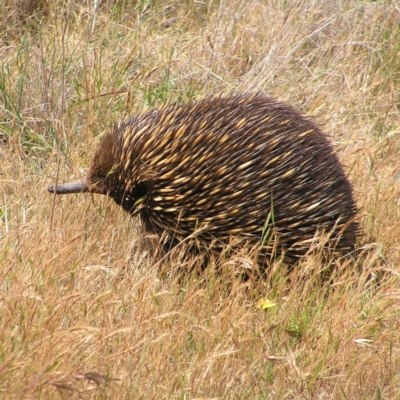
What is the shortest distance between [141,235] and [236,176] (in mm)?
592

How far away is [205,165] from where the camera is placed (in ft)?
12.6

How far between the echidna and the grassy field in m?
0.20

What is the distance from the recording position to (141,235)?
4012mm

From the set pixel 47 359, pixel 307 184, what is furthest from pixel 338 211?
pixel 47 359

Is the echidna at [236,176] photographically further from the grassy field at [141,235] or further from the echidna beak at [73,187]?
the grassy field at [141,235]

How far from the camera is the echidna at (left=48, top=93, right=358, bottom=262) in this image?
3768 millimetres

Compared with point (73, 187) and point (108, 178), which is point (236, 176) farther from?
point (73, 187)

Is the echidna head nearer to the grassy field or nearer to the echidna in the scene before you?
the echidna

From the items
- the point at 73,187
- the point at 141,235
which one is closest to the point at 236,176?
the point at 141,235

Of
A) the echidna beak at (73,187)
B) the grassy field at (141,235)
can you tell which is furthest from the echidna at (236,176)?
the grassy field at (141,235)

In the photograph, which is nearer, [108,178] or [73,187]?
[73,187]

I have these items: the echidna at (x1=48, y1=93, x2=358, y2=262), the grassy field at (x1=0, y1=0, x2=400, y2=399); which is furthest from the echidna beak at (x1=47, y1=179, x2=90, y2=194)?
the grassy field at (x1=0, y1=0, x2=400, y2=399)

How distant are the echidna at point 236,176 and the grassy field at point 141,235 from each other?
0.20 metres

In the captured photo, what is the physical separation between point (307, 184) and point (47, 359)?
1.73 m
